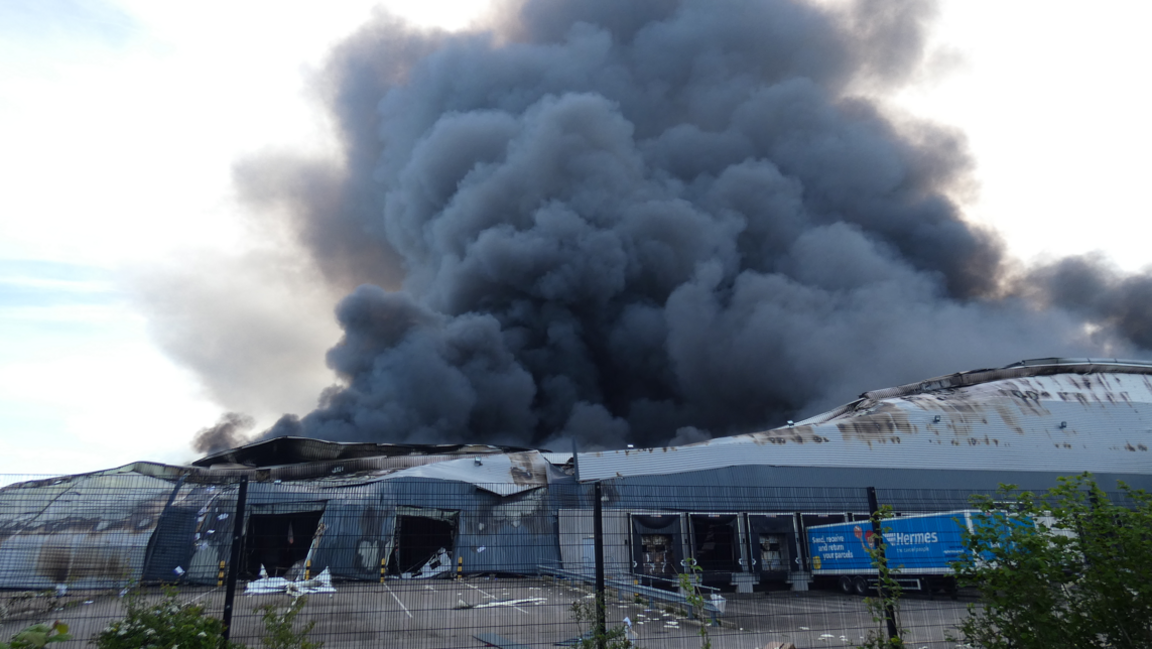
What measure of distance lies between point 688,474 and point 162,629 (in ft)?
67.9

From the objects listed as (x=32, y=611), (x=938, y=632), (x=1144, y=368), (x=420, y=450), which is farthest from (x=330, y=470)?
(x=1144, y=368)

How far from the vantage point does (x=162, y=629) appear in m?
4.70

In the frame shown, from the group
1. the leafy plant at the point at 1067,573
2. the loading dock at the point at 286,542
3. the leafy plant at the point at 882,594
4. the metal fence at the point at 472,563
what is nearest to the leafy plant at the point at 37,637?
the metal fence at the point at 472,563

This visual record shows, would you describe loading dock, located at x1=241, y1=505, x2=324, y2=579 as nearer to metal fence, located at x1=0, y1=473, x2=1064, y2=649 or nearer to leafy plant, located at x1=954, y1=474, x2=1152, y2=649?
metal fence, located at x1=0, y1=473, x2=1064, y2=649

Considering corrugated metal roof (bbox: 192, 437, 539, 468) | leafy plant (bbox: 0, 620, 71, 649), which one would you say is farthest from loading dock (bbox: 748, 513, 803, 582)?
leafy plant (bbox: 0, 620, 71, 649)

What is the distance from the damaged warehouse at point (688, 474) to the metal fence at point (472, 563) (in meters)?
0.18

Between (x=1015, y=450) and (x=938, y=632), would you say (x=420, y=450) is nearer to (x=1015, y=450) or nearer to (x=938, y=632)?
(x=938, y=632)

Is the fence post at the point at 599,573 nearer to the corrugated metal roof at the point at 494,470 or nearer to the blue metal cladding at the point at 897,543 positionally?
the blue metal cladding at the point at 897,543

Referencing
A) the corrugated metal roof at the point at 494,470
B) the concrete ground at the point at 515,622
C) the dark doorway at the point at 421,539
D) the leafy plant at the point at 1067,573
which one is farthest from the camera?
the corrugated metal roof at the point at 494,470

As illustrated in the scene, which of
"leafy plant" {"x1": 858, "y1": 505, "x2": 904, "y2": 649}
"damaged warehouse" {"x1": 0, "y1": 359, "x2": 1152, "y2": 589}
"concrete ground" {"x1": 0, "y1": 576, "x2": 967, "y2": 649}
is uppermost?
"damaged warehouse" {"x1": 0, "y1": 359, "x2": 1152, "y2": 589}

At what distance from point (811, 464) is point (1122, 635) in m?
22.5

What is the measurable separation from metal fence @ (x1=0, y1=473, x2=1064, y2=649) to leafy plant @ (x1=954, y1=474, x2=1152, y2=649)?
0.65m

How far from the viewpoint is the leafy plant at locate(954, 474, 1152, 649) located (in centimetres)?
409

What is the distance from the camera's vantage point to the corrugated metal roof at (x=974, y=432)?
2441 centimetres
